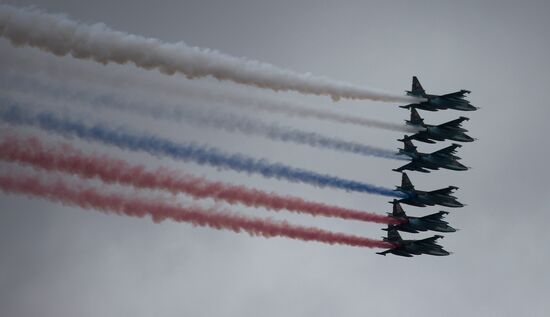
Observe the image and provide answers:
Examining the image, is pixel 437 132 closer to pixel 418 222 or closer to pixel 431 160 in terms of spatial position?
pixel 431 160

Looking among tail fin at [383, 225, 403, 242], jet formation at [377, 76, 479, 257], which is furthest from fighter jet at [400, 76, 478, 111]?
tail fin at [383, 225, 403, 242]

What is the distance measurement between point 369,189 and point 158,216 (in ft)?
50.6

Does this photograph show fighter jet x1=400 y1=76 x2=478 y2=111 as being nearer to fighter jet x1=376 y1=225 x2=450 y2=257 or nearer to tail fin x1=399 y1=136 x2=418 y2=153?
tail fin x1=399 y1=136 x2=418 y2=153

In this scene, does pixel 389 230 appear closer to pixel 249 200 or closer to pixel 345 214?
pixel 345 214

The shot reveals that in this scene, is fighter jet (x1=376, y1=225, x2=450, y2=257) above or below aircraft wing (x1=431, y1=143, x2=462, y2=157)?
below

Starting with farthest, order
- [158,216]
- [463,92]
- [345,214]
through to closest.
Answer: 1. [463,92]
2. [345,214]
3. [158,216]

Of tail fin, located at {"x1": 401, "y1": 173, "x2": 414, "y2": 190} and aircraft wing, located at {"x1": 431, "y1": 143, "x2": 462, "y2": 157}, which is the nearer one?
aircraft wing, located at {"x1": 431, "y1": 143, "x2": 462, "y2": 157}

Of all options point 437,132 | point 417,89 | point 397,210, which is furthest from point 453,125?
point 397,210

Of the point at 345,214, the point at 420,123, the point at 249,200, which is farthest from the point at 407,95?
the point at 249,200

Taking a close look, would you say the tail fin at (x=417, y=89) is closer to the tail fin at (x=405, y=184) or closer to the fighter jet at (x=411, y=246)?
the tail fin at (x=405, y=184)

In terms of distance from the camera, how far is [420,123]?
71.2 meters

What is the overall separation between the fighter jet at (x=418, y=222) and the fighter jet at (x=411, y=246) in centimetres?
55

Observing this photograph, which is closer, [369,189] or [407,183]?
[369,189]

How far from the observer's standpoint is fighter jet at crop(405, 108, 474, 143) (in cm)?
7119
